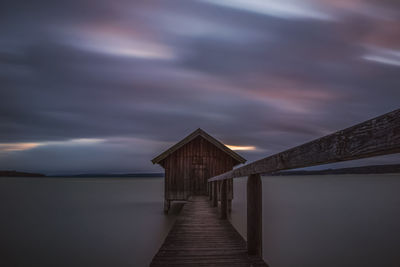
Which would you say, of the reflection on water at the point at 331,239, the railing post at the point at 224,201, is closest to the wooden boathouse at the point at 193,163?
the reflection on water at the point at 331,239

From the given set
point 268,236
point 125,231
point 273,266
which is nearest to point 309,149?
point 273,266

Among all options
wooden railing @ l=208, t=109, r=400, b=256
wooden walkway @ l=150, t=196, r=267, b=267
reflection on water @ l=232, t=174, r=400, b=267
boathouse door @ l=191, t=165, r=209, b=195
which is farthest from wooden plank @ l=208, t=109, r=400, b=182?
boathouse door @ l=191, t=165, r=209, b=195

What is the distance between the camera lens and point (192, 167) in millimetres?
16344

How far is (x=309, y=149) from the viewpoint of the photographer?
1.72 meters

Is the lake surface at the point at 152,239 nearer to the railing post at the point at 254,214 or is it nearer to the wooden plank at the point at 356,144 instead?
the railing post at the point at 254,214

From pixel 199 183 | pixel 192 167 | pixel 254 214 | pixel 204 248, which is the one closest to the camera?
pixel 254 214

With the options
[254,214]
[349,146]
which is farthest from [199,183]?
[349,146]

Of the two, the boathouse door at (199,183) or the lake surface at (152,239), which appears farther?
the boathouse door at (199,183)

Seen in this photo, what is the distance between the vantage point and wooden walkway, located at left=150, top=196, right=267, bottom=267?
3.19 metres

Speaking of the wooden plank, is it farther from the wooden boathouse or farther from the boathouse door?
the boathouse door

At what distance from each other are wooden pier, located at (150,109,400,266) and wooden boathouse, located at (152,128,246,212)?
932cm

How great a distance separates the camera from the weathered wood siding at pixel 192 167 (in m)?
16.1

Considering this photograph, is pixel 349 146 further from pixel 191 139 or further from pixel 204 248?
pixel 191 139

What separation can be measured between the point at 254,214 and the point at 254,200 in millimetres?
166
